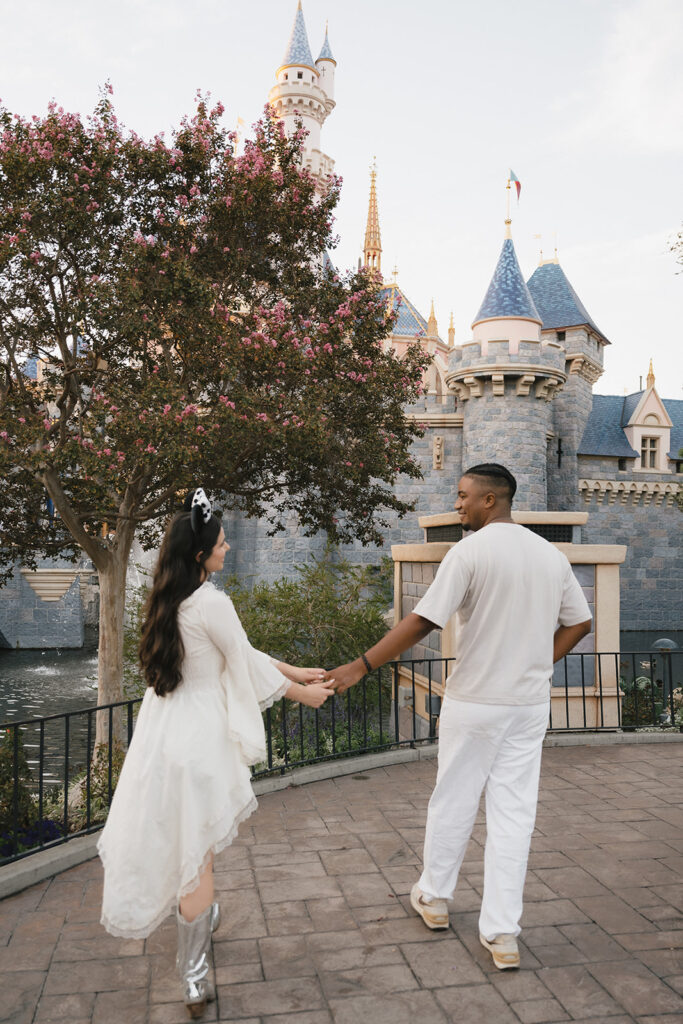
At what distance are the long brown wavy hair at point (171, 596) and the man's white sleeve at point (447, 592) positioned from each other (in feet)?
2.81

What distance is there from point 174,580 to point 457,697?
1.22 metres

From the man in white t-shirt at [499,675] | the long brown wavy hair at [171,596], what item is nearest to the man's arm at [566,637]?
the man in white t-shirt at [499,675]

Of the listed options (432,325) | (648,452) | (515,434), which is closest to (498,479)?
(515,434)

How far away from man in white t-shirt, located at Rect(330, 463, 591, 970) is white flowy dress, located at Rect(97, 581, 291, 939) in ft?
1.71

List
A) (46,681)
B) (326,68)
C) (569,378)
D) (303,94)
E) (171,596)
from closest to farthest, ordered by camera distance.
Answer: (171,596) < (46,681) < (569,378) < (303,94) < (326,68)

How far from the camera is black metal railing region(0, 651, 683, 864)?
15.8 feet

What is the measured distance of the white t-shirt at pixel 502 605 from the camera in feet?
9.96

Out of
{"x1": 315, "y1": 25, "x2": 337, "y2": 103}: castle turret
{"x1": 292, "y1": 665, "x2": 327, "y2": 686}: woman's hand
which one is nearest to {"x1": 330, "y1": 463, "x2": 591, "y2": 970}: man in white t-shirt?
{"x1": 292, "y1": 665, "x2": 327, "y2": 686}: woman's hand

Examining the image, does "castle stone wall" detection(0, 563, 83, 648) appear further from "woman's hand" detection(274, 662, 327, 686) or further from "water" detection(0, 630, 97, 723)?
"woman's hand" detection(274, 662, 327, 686)

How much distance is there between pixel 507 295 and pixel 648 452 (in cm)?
1169

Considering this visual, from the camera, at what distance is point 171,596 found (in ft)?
9.43

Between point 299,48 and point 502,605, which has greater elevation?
point 299,48

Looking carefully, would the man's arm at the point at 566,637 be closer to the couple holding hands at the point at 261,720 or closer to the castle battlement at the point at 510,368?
the couple holding hands at the point at 261,720

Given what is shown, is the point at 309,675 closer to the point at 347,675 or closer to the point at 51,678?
the point at 347,675
